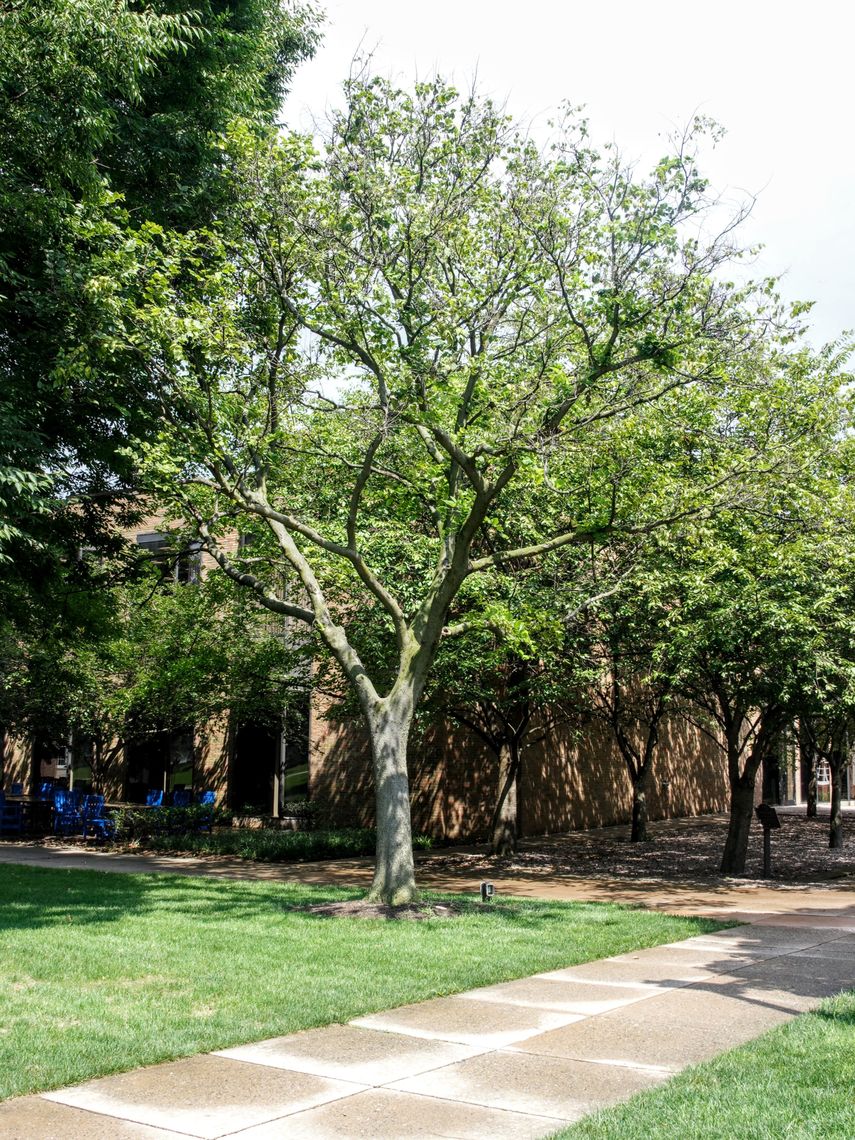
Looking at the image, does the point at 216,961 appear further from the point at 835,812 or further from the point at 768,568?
the point at 835,812

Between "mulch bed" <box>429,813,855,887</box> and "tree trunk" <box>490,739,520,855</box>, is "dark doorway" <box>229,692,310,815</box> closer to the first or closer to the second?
"mulch bed" <box>429,813,855,887</box>

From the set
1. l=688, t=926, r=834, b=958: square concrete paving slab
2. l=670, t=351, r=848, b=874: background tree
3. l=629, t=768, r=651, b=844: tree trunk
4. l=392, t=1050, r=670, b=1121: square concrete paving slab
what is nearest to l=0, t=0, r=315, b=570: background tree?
l=392, t=1050, r=670, b=1121: square concrete paving slab

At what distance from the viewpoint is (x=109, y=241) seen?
1220 cm

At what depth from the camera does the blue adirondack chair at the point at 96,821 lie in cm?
2206

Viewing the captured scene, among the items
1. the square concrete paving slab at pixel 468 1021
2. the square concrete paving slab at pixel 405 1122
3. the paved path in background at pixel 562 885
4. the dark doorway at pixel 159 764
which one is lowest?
the paved path in background at pixel 562 885

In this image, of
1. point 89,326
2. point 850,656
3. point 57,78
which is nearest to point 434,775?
point 850,656

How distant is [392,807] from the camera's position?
12859 mm

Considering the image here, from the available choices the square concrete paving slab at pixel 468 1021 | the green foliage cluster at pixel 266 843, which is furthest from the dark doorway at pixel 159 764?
the square concrete paving slab at pixel 468 1021

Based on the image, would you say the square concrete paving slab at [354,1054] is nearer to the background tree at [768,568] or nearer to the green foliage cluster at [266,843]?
the background tree at [768,568]

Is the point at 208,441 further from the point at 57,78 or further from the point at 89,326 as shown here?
the point at 57,78

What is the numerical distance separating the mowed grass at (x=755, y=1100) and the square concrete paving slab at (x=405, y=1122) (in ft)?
0.97

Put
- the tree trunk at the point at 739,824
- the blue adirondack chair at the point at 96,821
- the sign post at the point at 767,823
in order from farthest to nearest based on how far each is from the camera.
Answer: the blue adirondack chair at the point at 96,821
the tree trunk at the point at 739,824
the sign post at the point at 767,823

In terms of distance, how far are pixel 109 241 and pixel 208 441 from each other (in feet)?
8.55

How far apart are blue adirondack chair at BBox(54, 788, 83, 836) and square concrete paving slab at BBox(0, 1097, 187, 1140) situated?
18.9 metres
